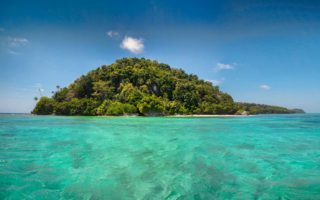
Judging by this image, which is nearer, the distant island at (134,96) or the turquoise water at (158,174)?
the turquoise water at (158,174)

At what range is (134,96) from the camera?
279 feet

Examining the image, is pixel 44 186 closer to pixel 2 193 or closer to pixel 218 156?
pixel 2 193

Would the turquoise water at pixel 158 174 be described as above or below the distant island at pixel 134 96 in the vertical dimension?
below

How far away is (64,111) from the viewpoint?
287 feet

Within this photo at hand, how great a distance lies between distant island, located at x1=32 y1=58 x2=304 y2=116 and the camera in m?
83.2

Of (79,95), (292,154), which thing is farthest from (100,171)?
(79,95)

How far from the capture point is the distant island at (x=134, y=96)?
83.2 metres

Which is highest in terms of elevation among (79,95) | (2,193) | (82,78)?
(82,78)

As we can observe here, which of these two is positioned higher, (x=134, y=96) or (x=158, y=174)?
(x=134, y=96)

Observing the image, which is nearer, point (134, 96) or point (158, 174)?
point (158, 174)

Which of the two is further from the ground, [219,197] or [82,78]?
[82,78]

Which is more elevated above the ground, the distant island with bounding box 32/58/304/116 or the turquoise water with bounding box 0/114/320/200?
the distant island with bounding box 32/58/304/116

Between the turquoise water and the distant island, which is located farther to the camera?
the distant island

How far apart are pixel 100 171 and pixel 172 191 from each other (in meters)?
2.99
